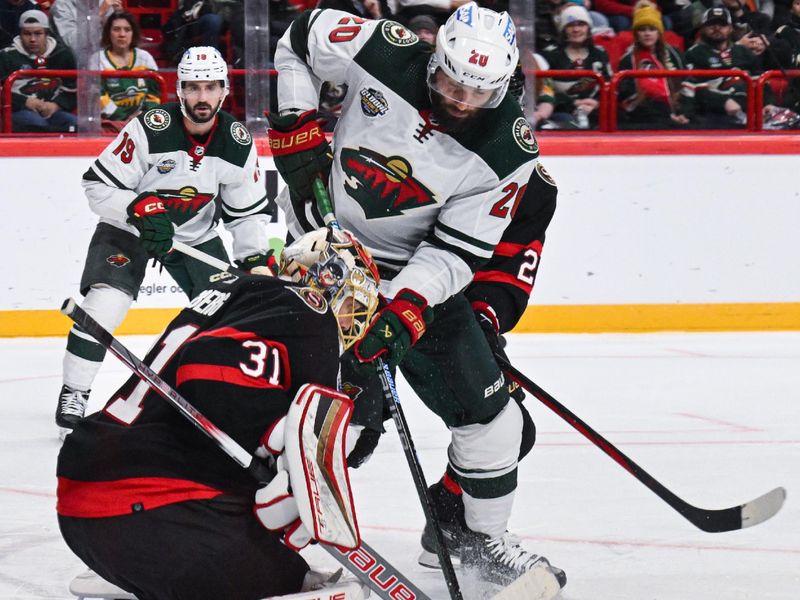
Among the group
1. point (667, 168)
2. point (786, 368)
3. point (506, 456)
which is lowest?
point (786, 368)

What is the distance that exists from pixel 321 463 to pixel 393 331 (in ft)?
1.76

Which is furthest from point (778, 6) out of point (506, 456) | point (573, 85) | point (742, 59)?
point (506, 456)

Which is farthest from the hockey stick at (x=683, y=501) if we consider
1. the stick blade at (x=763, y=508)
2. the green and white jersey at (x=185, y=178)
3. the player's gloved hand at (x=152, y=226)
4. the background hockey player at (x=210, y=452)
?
the green and white jersey at (x=185, y=178)

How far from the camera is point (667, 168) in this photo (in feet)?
17.7

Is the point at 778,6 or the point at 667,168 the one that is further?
the point at 778,6

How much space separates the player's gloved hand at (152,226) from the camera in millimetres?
3508

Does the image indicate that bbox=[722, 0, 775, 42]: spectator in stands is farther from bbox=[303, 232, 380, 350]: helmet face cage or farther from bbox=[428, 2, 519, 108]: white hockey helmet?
bbox=[303, 232, 380, 350]: helmet face cage

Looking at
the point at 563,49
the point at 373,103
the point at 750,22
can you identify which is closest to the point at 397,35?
the point at 373,103

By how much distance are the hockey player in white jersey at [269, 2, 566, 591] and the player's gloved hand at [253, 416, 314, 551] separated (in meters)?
0.55

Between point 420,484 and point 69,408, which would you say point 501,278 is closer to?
point 420,484

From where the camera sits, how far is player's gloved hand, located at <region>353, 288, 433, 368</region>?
214 centimetres

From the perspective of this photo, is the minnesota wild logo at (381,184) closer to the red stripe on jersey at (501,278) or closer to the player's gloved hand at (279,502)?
the red stripe on jersey at (501,278)

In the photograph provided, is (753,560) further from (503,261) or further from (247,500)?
(247,500)

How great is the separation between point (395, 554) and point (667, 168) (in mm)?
3213
